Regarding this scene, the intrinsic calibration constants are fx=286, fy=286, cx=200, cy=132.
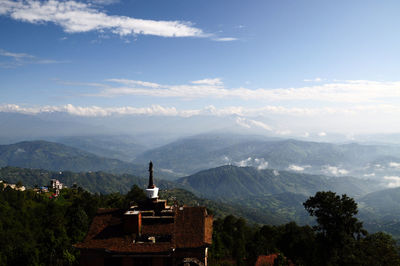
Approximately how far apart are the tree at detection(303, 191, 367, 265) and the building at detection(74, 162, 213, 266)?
1728 centimetres

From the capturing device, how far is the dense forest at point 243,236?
1502 inches

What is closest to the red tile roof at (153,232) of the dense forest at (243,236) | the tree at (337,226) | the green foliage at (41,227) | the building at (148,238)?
the building at (148,238)

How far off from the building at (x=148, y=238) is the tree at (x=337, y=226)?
17.3m

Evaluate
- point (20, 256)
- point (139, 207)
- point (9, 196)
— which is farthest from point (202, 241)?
point (9, 196)

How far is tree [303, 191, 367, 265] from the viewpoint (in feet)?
124

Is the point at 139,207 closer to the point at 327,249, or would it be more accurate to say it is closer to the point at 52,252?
the point at 327,249

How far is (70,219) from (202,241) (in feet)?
191

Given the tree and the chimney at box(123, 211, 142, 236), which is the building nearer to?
the chimney at box(123, 211, 142, 236)

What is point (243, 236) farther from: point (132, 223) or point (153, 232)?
point (132, 223)

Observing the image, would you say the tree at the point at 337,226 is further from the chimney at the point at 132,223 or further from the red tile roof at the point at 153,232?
the chimney at the point at 132,223

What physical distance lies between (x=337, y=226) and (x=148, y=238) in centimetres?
2575

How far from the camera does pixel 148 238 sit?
92.1 feet

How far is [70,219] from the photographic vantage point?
243 feet

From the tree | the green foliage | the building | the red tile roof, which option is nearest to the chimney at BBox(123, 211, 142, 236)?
the building
